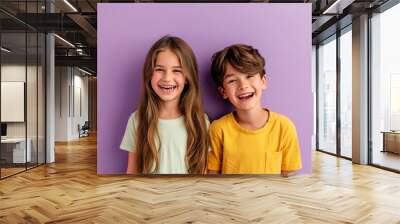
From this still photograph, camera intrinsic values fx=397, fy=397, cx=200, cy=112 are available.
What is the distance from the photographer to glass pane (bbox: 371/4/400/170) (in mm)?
7547

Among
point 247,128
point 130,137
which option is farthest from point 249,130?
point 130,137

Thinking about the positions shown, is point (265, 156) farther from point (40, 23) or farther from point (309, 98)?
point (40, 23)

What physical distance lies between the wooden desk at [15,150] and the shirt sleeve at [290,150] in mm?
4736

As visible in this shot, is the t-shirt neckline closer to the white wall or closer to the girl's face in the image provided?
the girl's face

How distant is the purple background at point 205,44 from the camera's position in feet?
19.8

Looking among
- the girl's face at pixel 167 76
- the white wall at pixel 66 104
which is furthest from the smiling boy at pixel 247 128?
the white wall at pixel 66 104

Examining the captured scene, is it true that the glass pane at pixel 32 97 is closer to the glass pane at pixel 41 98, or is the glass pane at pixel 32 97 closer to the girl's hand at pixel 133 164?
the glass pane at pixel 41 98

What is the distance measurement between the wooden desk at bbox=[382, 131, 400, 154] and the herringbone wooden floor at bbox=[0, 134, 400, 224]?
1.16 m

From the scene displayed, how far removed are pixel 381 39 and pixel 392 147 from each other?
2.19 metres

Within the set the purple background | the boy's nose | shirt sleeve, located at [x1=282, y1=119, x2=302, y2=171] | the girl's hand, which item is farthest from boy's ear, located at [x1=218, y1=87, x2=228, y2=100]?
the girl's hand

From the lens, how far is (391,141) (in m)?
7.93

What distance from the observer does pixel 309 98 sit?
6.11m

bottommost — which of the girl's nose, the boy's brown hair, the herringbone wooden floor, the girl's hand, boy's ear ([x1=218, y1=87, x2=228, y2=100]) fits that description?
the herringbone wooden floor

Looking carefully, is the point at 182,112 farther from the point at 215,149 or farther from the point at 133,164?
the point at 133,164
